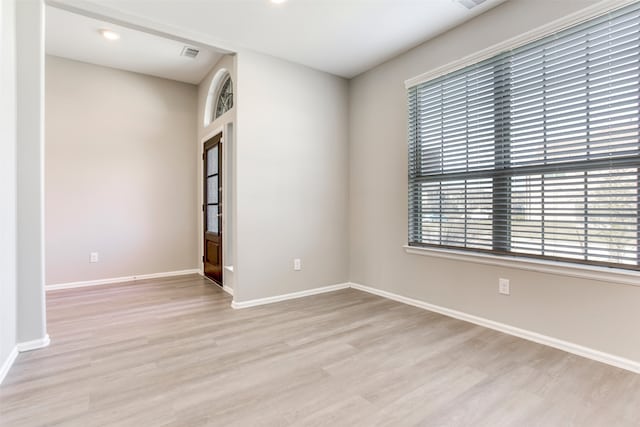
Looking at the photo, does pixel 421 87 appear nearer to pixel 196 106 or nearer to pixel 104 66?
pixel 196 106

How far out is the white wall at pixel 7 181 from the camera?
6.54 feet

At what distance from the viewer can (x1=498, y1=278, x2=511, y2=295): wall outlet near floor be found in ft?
8.73

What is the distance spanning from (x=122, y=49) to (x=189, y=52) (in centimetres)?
76

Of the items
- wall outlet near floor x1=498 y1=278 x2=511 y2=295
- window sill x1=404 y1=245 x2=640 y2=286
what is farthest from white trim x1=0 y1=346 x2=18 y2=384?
wall outlet near floor x1=498 y1=278 x2=511 y2=295

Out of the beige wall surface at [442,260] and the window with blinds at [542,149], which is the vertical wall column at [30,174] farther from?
the window with blinds at [542,149]

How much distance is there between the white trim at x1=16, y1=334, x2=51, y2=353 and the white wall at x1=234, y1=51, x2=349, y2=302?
1.53m

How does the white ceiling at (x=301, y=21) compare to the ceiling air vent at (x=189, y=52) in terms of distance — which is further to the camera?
the ceiling air vent at (x=189, y=52)

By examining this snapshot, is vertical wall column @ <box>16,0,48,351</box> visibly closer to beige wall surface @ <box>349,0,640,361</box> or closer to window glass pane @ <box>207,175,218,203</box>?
window glass pane @ <box>207,175,218,203</box>

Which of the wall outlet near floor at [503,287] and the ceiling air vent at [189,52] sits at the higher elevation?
the ceiling air vent at [189,52]

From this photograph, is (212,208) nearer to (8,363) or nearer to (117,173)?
(117,173)

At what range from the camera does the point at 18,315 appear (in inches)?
91.0

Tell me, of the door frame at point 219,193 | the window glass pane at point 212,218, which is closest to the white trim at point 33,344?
the door frame at point 219,193

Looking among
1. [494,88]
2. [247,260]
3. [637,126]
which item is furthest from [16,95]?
[637,126]

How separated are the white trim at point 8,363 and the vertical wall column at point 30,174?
102mm
